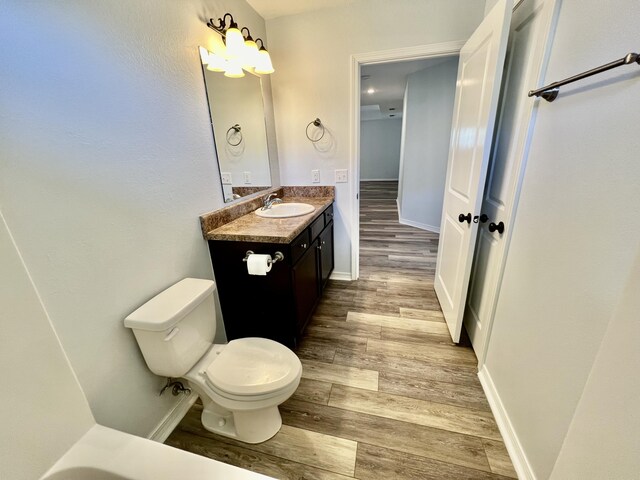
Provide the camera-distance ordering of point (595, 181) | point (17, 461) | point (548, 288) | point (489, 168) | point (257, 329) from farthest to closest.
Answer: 1. point (257, 329)
2. point (489, 168)
3. point (548, 288)
4. point (595, 181)
5. point (17, 461)

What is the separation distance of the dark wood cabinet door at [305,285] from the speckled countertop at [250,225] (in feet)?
0.75

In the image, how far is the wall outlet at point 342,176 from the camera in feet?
7.76

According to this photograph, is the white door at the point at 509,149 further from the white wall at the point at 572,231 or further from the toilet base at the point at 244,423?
the toilet base at the point at 244,423

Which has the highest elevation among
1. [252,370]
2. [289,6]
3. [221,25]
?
[289,6]

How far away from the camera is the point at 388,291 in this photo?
2512mm

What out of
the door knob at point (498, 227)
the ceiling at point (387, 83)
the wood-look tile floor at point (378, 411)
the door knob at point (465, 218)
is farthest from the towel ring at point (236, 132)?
the door knob at point (498, 227)

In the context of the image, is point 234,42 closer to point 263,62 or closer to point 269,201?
point 263,62

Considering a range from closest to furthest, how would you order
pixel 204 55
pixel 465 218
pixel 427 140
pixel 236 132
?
pixel 204 55 < pixel 465 218 < pixel 236 132 < pixel 427 140

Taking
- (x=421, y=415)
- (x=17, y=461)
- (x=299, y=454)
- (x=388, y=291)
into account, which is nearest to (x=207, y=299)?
(x=17, y=461)

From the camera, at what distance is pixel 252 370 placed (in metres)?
1.19

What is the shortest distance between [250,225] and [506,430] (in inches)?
68.6

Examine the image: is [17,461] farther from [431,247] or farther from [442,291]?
[431,247]

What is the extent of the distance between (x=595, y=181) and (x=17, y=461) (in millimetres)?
1779

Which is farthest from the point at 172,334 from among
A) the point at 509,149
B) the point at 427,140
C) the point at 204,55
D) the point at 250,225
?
the point at 427,140
